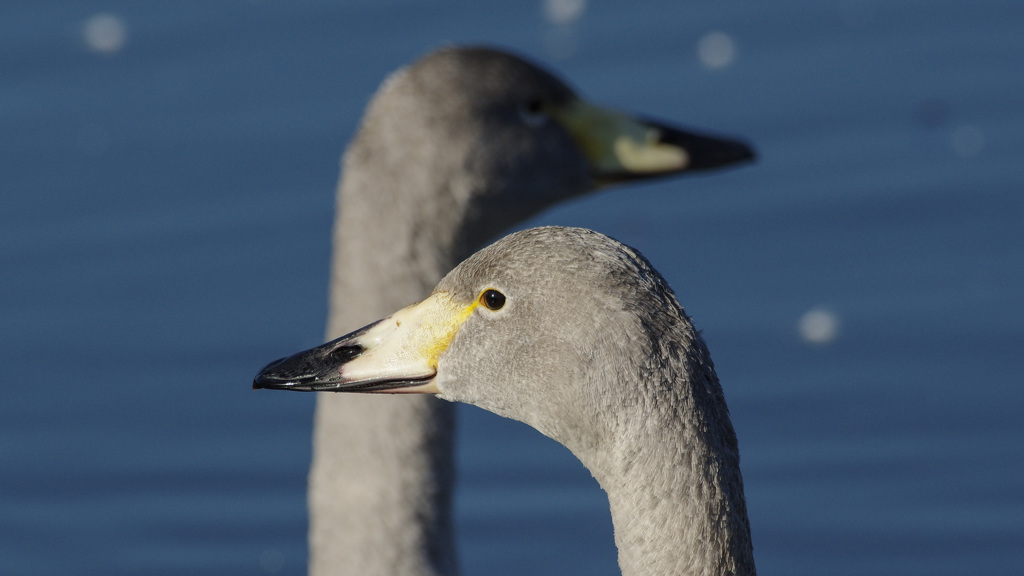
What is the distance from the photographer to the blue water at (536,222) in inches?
269

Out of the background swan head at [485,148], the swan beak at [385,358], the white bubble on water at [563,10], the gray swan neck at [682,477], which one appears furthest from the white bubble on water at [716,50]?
the gray swan neck at [682,477]

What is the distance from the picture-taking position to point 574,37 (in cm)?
884

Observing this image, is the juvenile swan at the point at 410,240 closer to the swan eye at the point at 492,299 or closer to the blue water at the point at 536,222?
the swan eye at the point at 492,299

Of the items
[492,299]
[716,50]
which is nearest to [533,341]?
[492,299]

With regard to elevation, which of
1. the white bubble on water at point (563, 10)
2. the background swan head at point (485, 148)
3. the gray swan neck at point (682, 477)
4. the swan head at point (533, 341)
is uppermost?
the white bubble on water at point (563, 10)

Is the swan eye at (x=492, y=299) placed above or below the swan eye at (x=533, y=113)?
below

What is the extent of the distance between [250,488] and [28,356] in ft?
4.41

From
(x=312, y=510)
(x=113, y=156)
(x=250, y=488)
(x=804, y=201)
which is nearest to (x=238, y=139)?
(x=113, y=156)

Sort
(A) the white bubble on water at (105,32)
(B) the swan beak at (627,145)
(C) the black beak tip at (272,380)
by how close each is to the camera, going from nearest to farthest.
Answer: (C) the black beak tip at (272,380) → (B) the swan beak at (627,145) → (A) the white bubble on water at (105,32)

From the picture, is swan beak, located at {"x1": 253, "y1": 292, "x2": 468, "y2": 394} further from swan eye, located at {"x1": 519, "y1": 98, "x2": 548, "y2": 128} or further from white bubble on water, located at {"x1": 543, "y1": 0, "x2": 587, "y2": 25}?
white bubble on water, located at {"x1": 543, "y1": 0, "x2": 587, "y2": 25}

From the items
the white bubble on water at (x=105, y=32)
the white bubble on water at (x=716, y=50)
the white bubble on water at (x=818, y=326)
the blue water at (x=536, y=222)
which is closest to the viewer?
the blue water at (x=536, y=222)

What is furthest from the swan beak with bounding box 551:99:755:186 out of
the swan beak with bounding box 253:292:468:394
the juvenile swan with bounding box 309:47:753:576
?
the swan beak with bounding box 253:292:468:394

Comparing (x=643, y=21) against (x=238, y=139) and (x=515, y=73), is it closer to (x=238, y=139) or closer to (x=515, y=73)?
(x=238, y=139)

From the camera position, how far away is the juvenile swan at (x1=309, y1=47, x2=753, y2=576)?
480cm
